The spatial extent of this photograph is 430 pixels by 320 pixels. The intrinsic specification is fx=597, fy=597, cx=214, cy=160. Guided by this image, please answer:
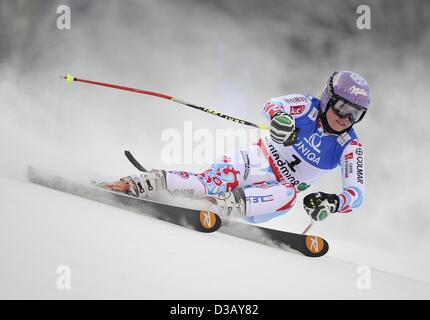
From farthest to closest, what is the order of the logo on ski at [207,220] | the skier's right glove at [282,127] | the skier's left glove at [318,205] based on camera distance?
the skier's right glove at [282,127] < the skier's left glove at [318,205] < the logo on ski at [207,220]

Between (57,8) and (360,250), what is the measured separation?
594cm

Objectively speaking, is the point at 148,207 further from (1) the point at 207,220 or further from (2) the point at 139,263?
(2) the point at 139,263

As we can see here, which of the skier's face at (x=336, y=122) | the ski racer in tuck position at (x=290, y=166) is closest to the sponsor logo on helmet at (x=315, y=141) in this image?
the ski racer in tuck position at (x=290, y=166)

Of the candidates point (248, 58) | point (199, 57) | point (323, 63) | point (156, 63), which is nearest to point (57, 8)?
point (156, 63)

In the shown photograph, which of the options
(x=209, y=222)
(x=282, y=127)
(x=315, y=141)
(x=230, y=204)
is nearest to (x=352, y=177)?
(x=315, y=141)

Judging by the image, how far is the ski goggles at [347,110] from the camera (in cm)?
365

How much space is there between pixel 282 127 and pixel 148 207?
0.93 meters

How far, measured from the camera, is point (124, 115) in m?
8.68

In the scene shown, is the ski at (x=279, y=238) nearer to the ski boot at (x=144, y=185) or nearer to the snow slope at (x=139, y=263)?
the snow slope at (x=139, y=263)

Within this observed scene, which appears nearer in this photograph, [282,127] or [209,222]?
[209,222]

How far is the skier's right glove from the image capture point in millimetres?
3604

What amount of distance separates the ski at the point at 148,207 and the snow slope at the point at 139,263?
83 mm

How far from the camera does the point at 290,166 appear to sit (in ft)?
13.2

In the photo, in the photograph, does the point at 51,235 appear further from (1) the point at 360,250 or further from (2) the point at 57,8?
(2) the point at 57,8
